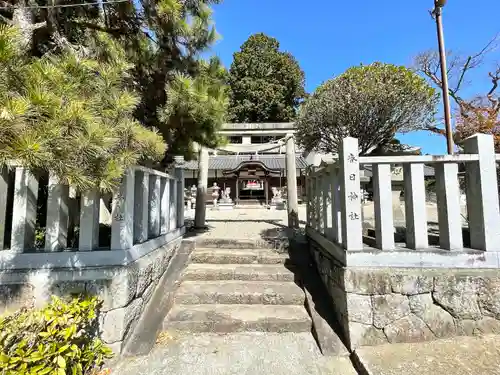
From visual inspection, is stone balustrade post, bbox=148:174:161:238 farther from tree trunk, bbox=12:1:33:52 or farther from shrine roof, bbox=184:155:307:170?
shrine roof, bbox=184:155:307:170

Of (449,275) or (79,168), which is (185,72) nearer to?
(79,168)

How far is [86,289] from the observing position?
2.17 meters

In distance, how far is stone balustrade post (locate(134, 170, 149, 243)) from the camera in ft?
8.70

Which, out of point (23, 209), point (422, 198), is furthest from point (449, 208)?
point (23, 209)

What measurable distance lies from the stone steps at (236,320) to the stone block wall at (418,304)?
0.52m

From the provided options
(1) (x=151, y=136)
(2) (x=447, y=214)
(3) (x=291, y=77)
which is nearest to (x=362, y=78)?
(2) (x=447, y=214)

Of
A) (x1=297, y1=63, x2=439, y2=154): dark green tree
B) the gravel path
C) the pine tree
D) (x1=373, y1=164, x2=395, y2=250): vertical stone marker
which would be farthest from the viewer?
(x1=297, y1=63, x2=439, y2=154): dark green tree

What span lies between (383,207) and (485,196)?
817mm

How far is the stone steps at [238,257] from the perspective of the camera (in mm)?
3463

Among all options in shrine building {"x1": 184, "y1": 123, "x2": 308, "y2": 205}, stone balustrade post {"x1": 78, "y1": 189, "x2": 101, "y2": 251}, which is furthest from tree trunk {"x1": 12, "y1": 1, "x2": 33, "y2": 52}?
shrine building {"x1": 184, "y1": 123, "x2": 308, "y2": 205}

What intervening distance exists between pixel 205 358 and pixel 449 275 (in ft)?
6.99

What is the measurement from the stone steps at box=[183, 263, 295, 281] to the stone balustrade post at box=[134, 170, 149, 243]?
31.5 inches

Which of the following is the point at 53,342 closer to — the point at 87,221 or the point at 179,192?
the point at 87,221

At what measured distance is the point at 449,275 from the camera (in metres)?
2.24
